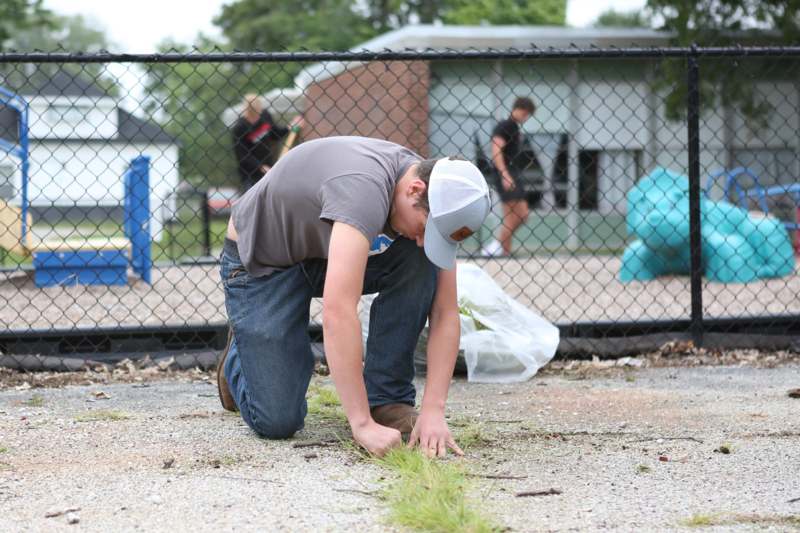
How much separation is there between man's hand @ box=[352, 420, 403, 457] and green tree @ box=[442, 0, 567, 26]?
26.1 meters

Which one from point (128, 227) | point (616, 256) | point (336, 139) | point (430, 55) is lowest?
point (616, 256)

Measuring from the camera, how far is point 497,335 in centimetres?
450

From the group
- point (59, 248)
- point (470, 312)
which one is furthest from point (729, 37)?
point (470, 312)

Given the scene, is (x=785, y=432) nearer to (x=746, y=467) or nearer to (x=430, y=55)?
(x=746, y=467)

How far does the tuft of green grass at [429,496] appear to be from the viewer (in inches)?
92.4

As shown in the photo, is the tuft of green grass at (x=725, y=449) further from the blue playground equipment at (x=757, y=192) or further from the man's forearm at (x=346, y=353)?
the blue playground equipment at (x=757, y=192)

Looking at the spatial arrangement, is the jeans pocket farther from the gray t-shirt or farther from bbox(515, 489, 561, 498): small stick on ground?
bbox(515, 489, 561, 498): small stick on ground

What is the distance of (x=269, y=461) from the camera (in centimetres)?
303

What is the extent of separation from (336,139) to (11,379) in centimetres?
223

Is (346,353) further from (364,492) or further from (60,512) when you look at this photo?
(60,512)

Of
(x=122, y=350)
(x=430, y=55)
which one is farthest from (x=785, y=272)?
(x=122, y=350)

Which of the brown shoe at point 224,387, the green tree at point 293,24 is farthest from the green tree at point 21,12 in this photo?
the green tree at point 293,24

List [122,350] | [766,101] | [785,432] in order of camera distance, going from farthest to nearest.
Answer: [766,101]
[122,350]
[785,432]

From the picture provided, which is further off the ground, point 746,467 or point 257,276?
point 257,276
